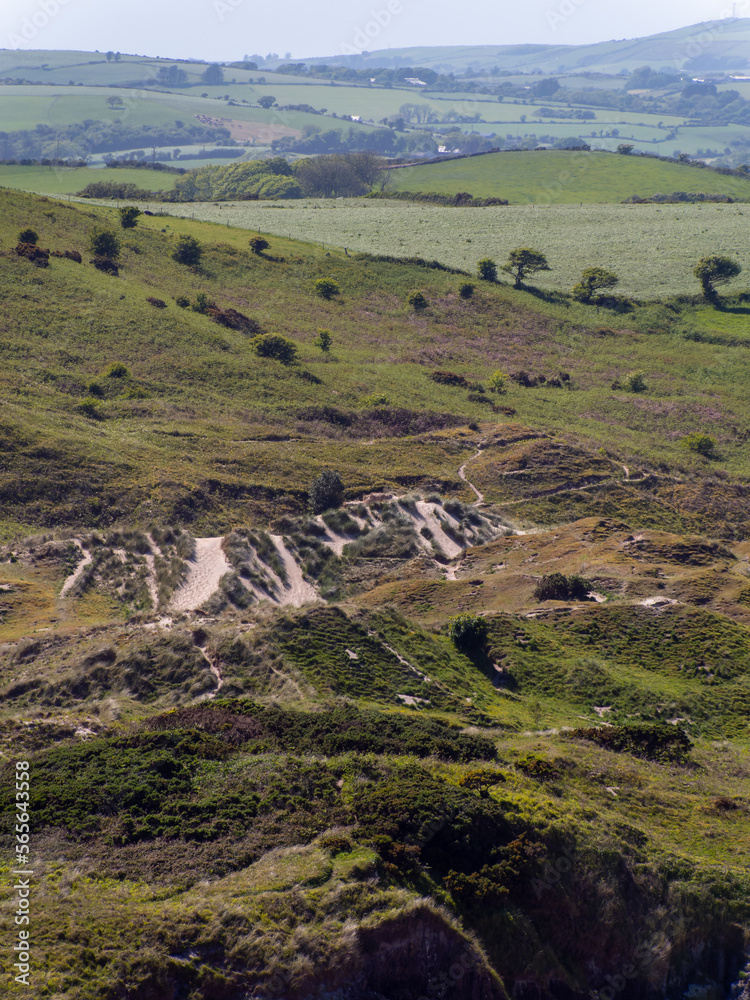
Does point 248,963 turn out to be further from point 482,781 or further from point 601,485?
point 601,485

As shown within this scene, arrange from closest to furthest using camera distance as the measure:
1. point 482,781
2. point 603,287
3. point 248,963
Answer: point 248,963 → point 482,781 → point 603,287

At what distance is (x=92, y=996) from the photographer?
511 inches

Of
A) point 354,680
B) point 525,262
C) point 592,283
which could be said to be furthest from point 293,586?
point 592,283

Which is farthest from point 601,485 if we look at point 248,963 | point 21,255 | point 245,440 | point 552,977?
point 21,255

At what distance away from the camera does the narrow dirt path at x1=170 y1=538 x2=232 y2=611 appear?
117ft

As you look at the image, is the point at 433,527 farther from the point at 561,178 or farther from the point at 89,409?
the point at 561,178

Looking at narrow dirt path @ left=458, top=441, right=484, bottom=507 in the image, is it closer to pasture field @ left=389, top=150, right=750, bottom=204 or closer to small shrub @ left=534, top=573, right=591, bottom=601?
small shrub @ left=534, top=573, right=591, bottom=601

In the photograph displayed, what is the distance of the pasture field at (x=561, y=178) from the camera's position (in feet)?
506

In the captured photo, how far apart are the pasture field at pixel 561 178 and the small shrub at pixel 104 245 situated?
297 feet

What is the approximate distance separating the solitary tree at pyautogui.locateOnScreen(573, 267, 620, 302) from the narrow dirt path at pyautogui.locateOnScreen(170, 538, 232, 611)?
76.9 meters

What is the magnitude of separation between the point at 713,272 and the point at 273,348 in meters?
64.4

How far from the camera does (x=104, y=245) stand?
86562 mm

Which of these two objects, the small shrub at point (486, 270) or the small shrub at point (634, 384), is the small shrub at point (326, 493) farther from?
the small shrub at point (486, 270)

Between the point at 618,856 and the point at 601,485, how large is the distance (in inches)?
1594
